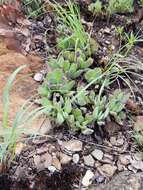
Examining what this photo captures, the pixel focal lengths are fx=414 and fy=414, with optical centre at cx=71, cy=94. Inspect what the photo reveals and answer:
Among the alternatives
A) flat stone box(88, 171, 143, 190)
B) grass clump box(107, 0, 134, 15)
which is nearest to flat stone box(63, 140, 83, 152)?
flat stone box(88, 171, 143, 190)

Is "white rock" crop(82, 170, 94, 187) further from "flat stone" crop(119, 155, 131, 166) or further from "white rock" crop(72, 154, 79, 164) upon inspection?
"flat stone" crop(119, 155, 131, 166)

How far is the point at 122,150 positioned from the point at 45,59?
714mm

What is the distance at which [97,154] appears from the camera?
2012mm

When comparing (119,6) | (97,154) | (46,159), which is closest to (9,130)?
(46,159)

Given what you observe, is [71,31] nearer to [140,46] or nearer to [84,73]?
[84,73]

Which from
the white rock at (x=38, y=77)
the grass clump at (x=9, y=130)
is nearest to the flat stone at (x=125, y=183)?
the grass clump at (x=9, y=130)

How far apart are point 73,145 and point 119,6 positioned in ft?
3.53

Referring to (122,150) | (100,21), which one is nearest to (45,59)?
(100,21)

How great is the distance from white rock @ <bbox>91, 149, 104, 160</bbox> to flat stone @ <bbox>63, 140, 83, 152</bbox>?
2.8 inches

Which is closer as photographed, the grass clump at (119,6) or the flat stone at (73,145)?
A: the flat stone at (73,145)

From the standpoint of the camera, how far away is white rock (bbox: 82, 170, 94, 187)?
6.25 feet

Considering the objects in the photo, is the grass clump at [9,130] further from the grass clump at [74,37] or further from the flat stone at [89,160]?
the grass clump at [74,37]

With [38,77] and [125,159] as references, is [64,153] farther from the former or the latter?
[38,77]

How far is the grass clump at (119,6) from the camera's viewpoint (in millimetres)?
2625
